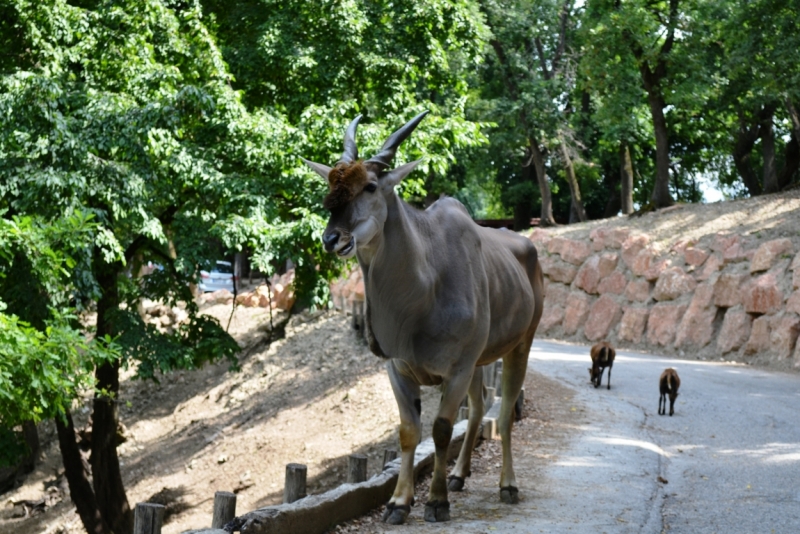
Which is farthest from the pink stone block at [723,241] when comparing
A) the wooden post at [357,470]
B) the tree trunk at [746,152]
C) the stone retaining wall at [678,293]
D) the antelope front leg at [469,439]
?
the wooden post at [357,470]

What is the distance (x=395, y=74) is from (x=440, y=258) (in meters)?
10.7

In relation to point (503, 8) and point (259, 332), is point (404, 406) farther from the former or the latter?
point (503, 8)

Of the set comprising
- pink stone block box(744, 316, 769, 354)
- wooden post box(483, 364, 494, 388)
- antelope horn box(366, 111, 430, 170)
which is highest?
antelope horn box(366, 111, 430, 170)

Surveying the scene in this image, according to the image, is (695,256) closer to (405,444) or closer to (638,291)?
(638,291)

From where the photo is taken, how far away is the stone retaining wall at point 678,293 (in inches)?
806

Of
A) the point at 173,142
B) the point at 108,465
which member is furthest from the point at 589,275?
the point at 173,142

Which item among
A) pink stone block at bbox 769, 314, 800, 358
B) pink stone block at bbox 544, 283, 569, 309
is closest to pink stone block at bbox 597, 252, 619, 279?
pink stone block at bbox 544, 283, 569, 309

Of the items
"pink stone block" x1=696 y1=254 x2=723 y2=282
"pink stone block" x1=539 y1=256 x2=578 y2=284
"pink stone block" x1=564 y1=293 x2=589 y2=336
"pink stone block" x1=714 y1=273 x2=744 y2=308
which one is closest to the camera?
"pink stone block" x1=714 y1=273 x2=744 y2=308

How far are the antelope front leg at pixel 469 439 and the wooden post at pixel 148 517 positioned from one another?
3209mm

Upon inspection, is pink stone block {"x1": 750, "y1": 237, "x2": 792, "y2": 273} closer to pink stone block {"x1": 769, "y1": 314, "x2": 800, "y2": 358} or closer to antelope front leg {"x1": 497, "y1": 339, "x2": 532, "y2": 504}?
pink stone block {"x1": 769, "y1": 314, "x2": 800, "y2": 358}

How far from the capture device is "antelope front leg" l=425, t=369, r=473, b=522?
6680 millimetres

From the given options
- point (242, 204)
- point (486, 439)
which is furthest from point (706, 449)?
point (242, 204)

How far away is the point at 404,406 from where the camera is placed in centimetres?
683

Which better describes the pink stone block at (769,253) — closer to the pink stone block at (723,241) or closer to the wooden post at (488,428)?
the pink stone block at (723,241)
